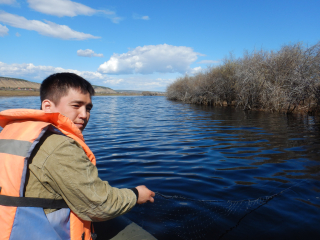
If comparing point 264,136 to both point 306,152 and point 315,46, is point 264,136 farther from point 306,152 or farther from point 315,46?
point 315,46

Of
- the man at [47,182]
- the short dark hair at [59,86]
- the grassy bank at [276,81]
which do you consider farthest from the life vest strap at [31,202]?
the grassy bank at [276,81]

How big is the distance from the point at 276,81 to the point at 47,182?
21.6 m

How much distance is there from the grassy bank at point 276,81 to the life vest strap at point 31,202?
57.5 ft

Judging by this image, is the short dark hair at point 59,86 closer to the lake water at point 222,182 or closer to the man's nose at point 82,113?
the man's nose at point 82,113

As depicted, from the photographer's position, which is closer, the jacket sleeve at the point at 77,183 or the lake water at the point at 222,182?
the jacket sleeve at the point at 77,183

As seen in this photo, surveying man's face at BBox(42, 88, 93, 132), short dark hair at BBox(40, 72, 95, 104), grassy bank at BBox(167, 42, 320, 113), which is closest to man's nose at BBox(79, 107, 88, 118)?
man's face at BBox(42, 88, 93, 132)

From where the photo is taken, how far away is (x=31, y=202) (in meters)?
1.48

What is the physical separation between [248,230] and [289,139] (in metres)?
6.87

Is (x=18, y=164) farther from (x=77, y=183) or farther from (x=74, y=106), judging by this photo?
(x=74, y=106)

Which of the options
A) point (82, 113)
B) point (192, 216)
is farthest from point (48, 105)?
point (192, 216)

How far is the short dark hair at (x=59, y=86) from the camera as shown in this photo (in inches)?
80.4

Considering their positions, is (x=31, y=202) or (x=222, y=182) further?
(x=222, y=182)

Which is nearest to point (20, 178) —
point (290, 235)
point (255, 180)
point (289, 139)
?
point (290, 235)

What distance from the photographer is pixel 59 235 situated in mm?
1598
